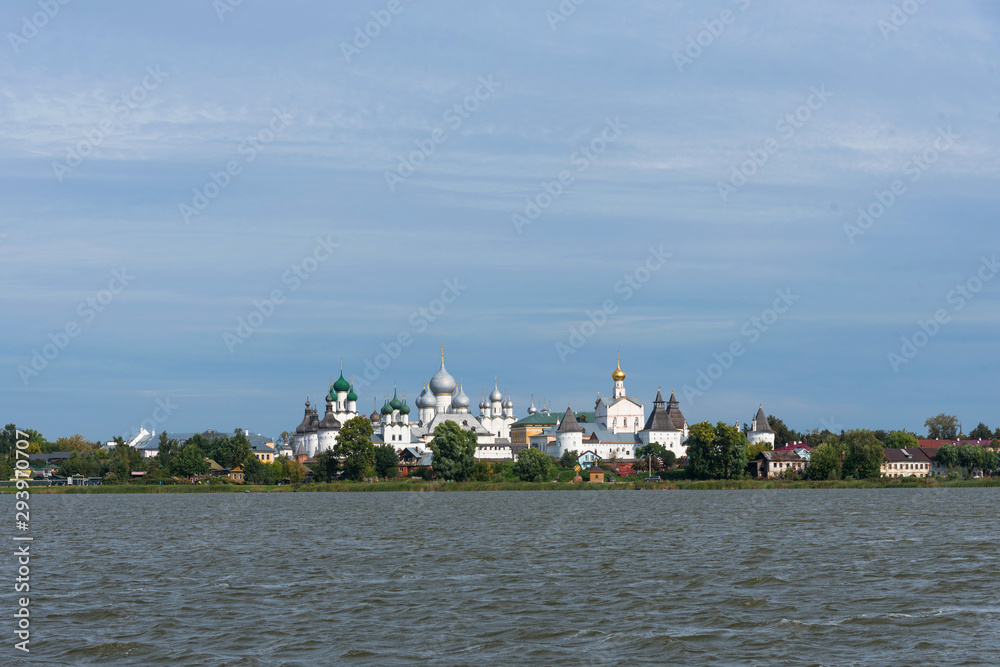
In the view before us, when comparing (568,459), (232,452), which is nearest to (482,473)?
(568,459)

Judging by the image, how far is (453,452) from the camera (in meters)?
93.2

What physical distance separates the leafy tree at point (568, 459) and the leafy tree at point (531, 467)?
18167 millimetres

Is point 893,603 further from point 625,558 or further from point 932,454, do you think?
point 932,454

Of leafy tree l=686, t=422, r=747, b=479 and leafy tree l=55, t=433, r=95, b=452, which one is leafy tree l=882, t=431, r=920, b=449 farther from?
leafy tree l=55, t=433, r=95, b=452

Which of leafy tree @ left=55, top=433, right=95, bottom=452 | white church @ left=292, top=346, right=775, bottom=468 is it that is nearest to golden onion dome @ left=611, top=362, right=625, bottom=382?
white church @ left=292, top=346, right=775, bottom=468

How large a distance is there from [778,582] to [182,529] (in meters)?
26.1

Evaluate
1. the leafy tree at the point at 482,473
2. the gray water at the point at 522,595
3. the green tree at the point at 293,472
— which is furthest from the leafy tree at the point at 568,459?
the gray water at the point at 522,595

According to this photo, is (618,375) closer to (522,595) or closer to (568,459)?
(568,459)

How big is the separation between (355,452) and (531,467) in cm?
1580

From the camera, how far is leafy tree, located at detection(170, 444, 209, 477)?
333 ft

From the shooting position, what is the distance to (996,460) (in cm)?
11256

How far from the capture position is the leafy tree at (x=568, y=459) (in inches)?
4695

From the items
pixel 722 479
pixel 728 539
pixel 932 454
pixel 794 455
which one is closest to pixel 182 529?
pixel 728 539

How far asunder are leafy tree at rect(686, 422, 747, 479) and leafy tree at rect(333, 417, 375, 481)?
95.4 ft
